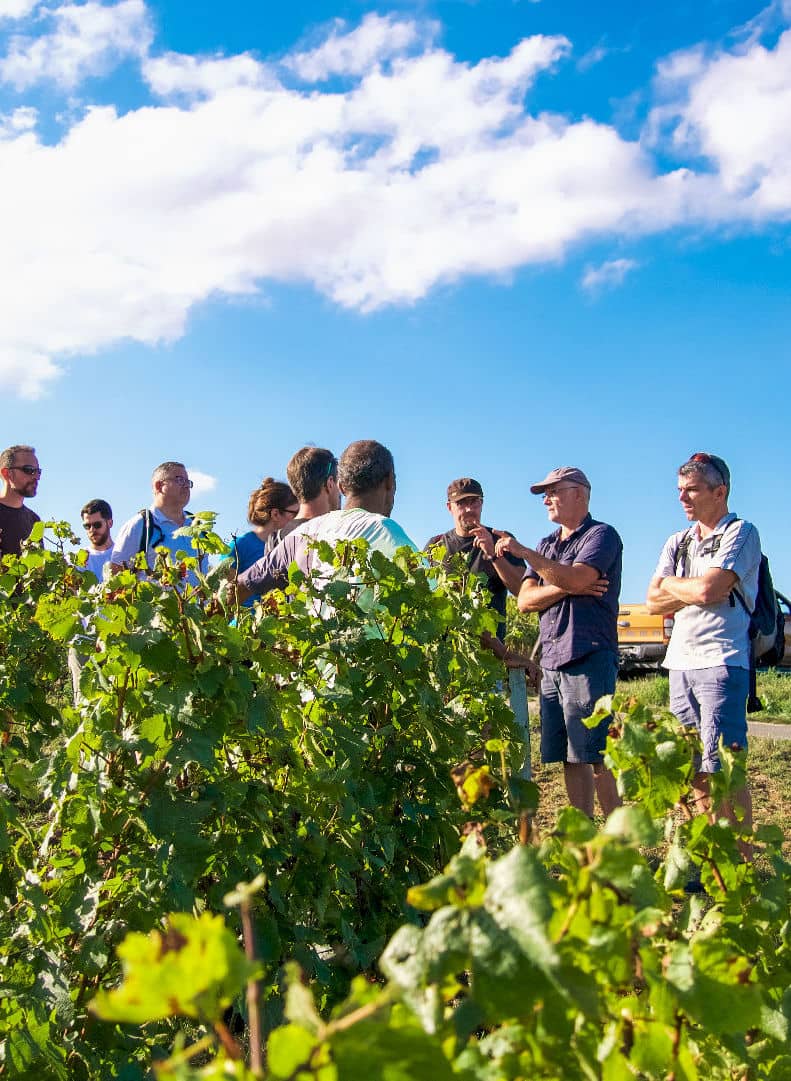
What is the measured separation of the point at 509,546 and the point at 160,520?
167 cm

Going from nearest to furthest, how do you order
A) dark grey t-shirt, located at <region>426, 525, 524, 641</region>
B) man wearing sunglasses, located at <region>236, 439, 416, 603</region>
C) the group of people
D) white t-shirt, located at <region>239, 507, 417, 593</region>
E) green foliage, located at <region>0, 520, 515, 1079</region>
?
green foliage, located at <region>0, 520, 515, 1079</region> → white t-shirt, located at <region>239, 507, 417, 593</region> → man wearing sunglasses, located at <region>236, 439, 416, 603</region> → the group of people → dark grey t-shirt, located at <region>426, 525, 524, 641</region>

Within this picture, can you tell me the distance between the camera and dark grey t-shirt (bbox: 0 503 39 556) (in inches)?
207

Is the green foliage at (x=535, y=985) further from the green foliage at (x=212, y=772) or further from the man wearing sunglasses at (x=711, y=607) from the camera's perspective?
the man wearing sunglasses at (x=711, y=607)

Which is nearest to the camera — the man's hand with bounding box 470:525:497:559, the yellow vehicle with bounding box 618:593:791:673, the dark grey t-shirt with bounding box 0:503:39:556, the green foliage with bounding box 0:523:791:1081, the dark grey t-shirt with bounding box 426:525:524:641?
the green foliage with bounding box 0:523:791:1081

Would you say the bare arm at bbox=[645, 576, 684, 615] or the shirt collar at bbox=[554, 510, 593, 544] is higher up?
the shirt collar at bbox=[554, 510, 593, 544]

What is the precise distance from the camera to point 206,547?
208 centimetres

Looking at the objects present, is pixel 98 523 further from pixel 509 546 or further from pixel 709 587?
pixel 709 587

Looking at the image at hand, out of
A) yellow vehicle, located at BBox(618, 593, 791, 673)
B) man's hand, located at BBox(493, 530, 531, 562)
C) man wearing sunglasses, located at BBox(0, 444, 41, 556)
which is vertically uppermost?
man wearing sunglasses, located at BBox(0, 444, 41, 556)

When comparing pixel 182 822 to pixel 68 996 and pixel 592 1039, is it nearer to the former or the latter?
pixel 68 996

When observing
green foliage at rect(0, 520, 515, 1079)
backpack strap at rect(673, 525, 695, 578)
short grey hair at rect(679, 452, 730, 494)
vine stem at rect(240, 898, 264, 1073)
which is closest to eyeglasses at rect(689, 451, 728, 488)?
short grey hair at rect(679, 452, 730, 494)

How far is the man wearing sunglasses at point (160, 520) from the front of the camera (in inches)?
177

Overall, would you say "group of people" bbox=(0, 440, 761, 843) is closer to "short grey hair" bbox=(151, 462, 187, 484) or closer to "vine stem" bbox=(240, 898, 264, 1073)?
"short grey hair" bbox=(151, 462, 187, 484)

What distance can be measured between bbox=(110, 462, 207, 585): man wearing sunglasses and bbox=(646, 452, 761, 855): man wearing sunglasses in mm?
2184

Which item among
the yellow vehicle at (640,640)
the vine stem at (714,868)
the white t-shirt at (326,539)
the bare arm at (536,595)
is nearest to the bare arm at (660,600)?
the bare arm at (536,595)
